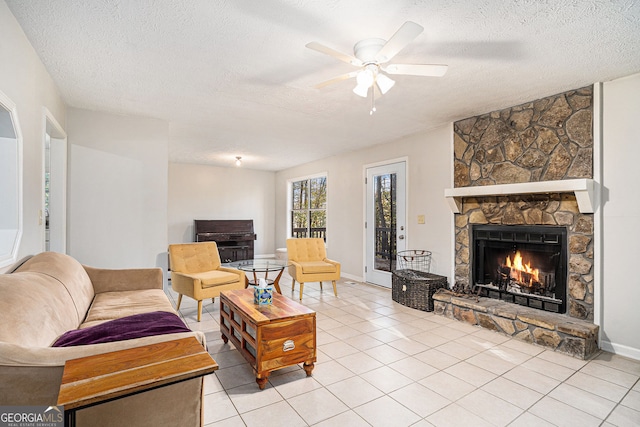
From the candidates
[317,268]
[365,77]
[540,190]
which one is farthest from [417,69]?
[317,268]

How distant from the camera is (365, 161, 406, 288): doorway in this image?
4.95 m

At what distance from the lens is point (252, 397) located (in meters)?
2.12

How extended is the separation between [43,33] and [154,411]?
2.51m

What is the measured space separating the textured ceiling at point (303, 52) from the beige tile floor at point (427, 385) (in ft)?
7.94

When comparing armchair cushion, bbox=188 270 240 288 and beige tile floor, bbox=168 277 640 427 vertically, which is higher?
armchair cushion, bbox=188 270 240 288

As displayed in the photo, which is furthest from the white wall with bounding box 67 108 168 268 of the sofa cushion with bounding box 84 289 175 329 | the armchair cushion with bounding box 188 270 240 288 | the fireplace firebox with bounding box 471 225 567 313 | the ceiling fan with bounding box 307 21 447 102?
the fireplace firebox with bounding box 471 225 567 313

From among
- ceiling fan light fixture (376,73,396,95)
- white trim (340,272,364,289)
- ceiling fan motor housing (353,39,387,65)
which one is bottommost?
white trim (340,272,364,289)

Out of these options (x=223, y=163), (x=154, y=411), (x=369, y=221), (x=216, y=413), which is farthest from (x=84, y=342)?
(x=223, y=163)

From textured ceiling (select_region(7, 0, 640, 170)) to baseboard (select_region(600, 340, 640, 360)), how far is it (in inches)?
92.1

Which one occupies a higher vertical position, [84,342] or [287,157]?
[287,157]

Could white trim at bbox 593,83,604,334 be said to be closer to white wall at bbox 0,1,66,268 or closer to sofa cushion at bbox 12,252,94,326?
sofa cushion at bbox 12,252,94,326

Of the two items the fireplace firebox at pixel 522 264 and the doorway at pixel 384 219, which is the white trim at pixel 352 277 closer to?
the doorway at pixel 384 219

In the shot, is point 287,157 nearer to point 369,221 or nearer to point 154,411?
point 369,221

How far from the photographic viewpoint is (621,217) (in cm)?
278
